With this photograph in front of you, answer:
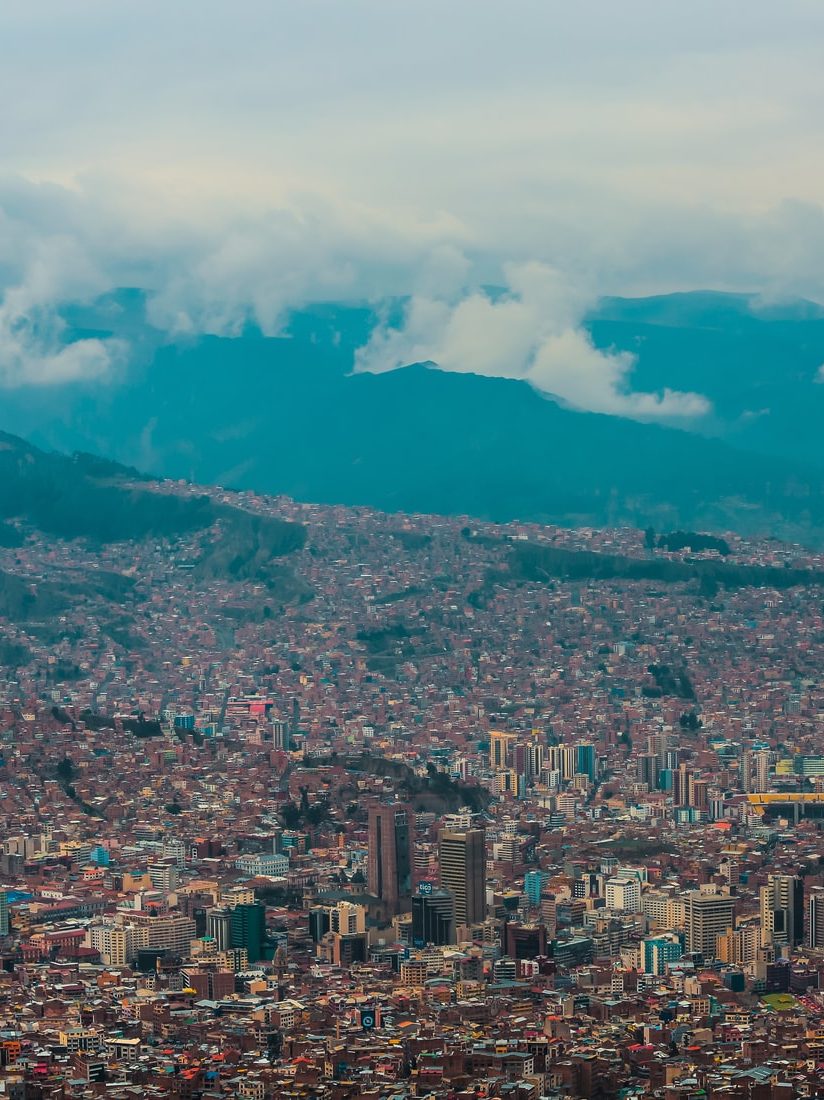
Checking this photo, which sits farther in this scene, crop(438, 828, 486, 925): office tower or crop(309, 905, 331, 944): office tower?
crop(438, 828, 486, 925): office tower

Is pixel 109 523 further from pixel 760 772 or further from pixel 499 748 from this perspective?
pixel 760 772

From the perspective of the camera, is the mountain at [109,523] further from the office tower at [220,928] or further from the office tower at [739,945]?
the office tower at [739,945]

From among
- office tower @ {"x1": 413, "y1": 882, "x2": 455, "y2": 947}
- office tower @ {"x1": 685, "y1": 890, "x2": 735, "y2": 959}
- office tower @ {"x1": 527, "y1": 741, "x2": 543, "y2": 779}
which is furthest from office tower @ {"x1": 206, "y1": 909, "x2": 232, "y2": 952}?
office tower @ {"x1": 527, "y1": 741, "x2": 543, "y2": 779}

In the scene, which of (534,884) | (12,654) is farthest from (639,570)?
(534,884)

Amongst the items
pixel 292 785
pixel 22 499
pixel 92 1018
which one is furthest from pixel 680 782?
pixel 22 499

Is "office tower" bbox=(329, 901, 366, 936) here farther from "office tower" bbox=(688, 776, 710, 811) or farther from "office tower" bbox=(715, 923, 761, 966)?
"office tower" bbox=(688, 776, 710, 811)

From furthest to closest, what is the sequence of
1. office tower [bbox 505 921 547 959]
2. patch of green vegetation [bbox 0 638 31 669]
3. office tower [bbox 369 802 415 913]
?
patch of green vegetation [bbox 0 638 31 669]
office tower [bbox 369 802 415 913]
office tower [bbox 505 921 547 959]

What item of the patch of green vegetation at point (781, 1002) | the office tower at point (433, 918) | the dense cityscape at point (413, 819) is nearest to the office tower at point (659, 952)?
the dense cityscape at point (413, 819)
